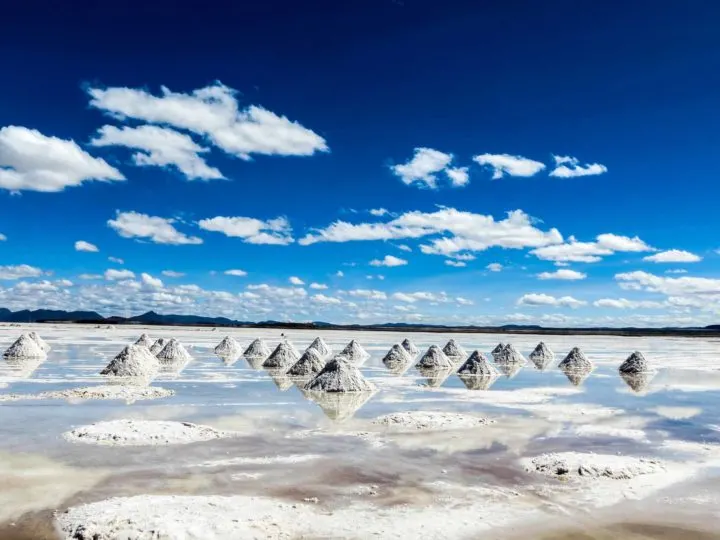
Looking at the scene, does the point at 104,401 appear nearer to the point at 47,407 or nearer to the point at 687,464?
the point at 47,407

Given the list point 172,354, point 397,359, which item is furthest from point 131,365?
point 397,359

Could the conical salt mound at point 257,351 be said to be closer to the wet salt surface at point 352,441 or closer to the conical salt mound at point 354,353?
the conical salt mound at point 354,353

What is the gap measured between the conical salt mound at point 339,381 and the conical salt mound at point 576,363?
1451 centimetres

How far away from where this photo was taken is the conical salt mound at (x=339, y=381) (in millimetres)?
18141

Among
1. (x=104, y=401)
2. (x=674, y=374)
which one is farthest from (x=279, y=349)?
(x=674, y=374)

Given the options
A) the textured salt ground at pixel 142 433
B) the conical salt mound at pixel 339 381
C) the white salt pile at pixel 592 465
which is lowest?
the white salt pile at pixel 592 465

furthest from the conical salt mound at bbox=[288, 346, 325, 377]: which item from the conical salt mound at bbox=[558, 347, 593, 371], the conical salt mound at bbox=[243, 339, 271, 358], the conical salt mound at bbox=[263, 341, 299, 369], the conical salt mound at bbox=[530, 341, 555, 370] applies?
the conical salt mound at bbox=[530, 341, 555, 370]

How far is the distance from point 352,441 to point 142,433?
3.81 meters

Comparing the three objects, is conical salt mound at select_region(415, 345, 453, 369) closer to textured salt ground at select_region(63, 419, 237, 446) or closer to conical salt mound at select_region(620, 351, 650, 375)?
conical salt mound at select_region(620, 351, 650, 375)

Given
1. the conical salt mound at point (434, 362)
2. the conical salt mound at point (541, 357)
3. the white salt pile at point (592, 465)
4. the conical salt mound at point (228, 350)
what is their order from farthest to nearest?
the conical salt mound at point (228, 350), the conical salt mound at point (541, 357), the conical salt mound at point (434, 362), the white salt pile at point (592, 465)

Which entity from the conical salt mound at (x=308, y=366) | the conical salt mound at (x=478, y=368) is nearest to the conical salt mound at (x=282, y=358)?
the conical salt mound at (x=308, y=366)

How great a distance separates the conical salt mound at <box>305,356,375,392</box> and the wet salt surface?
1.99ft

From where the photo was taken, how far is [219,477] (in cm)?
847

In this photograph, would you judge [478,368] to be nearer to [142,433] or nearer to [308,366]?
[308,366]
